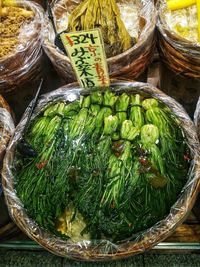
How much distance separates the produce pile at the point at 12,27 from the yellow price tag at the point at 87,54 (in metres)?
0.73

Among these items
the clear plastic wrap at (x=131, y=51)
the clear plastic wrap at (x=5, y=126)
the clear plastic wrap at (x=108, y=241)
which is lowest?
the clear plastic wrap at (x=108, y=241)

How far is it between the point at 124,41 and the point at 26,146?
3.16 ft

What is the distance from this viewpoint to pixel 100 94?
2396mm

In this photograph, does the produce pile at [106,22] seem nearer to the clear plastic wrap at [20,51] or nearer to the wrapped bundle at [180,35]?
the wrapped bundle at [180,35]

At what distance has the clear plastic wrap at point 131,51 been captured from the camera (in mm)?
2498

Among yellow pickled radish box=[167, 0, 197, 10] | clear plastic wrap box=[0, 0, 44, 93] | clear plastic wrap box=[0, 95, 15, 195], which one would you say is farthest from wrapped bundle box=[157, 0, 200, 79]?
clear plastic wrap box=[0, 95, 15, 195]

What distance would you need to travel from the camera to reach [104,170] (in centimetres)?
205

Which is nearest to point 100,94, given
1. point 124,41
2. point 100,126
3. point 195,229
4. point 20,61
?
point 100,126

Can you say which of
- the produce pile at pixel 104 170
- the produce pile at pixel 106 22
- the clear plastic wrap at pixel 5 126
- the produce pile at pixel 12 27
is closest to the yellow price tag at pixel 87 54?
the produce pile at pixel 104 170

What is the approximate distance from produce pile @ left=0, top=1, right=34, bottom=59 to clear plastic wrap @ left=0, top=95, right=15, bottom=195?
453 millimetres

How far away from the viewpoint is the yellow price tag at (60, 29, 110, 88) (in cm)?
204

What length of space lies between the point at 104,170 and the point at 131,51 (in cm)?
85

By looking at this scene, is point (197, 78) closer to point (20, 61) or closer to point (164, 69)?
point (164, 69)

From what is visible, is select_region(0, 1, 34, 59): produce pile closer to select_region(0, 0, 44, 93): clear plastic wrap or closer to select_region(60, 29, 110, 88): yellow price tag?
select_region(0, 0, 44, 93): clear plastic wrap
